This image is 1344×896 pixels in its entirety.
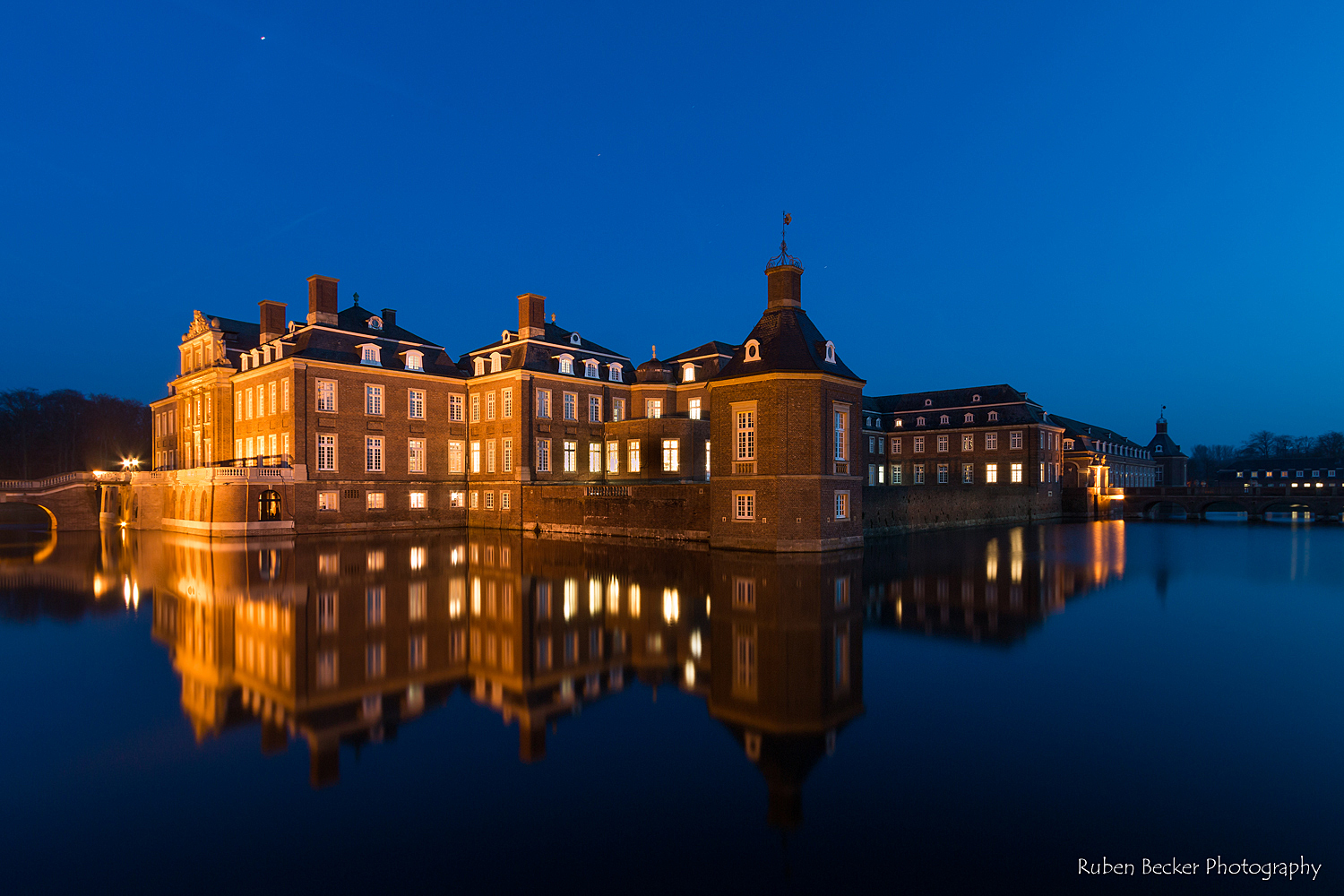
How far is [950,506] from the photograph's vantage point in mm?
44750

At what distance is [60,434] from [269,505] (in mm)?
52278

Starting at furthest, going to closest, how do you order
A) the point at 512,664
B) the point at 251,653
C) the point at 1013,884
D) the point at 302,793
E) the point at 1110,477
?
the point at 1110,477 → the point at 251,653 → the point at 512,664 → the point at 302,793 → the point at 1013,884

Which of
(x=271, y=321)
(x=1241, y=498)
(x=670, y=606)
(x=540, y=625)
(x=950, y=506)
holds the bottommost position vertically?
(x=1241, y=498)

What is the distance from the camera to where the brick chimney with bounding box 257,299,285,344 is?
4216 centimetres

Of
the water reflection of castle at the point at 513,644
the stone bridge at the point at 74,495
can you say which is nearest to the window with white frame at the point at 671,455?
the water reflection of castle at the point at 513,644

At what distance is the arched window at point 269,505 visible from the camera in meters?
35.1

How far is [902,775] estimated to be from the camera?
7156 mm

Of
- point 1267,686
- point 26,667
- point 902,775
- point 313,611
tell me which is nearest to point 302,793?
point 902,775

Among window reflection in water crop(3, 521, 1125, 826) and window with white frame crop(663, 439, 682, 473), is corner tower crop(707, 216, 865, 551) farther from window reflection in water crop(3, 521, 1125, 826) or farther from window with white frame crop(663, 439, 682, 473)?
window with white frame crop(663, 439, 682, 473)

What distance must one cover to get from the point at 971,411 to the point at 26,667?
213 ft

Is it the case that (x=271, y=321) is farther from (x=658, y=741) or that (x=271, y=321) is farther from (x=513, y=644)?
(x=658, y=741)

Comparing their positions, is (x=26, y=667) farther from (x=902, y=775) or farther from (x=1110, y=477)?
(x=1110, y=477)

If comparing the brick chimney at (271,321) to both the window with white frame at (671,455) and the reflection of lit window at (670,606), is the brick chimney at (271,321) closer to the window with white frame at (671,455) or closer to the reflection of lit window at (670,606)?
the window with white frame at (671,455)

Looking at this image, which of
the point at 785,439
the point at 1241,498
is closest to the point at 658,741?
the point at 785,439
